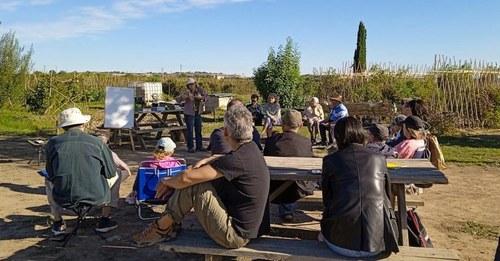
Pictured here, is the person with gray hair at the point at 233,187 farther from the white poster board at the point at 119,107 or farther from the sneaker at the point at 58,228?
the white poster board at the point at 119,107

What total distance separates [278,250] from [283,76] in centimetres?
1452

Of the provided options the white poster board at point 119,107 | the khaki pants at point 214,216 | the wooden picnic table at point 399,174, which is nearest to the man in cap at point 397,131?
the wooden picnic table at point 399,174

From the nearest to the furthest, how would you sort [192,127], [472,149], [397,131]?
1. [397,131]
2. [192,127]
3. [472,149]

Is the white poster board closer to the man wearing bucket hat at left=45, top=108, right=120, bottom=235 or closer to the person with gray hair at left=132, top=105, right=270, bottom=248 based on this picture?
the man wearing bucket hat at left=45, top=108, right=120, bottom=235

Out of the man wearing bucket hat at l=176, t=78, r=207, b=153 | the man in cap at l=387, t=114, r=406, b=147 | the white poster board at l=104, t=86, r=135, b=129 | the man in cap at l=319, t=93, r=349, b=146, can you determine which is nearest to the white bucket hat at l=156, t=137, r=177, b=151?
the man in cap at l=387, t=114, r=406, b=147

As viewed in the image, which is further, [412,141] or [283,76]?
[283,76]

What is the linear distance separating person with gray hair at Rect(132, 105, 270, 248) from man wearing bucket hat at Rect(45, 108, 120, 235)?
Result: 130 cm

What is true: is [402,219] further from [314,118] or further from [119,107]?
[314,118]

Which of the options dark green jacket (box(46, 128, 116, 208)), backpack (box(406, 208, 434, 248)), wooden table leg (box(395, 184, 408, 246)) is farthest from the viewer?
dark green jacket (box(46, 128, 116, 208))

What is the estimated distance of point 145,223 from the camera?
200 inches

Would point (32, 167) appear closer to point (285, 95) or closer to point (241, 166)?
point (241, 166)

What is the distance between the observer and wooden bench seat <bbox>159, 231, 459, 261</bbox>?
3.08 meters

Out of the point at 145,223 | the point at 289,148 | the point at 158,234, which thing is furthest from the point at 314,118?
the point at 158,234

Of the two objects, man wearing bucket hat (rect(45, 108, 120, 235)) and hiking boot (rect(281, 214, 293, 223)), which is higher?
man wearing bucket hat (rect(45, 108, 120, 235))
